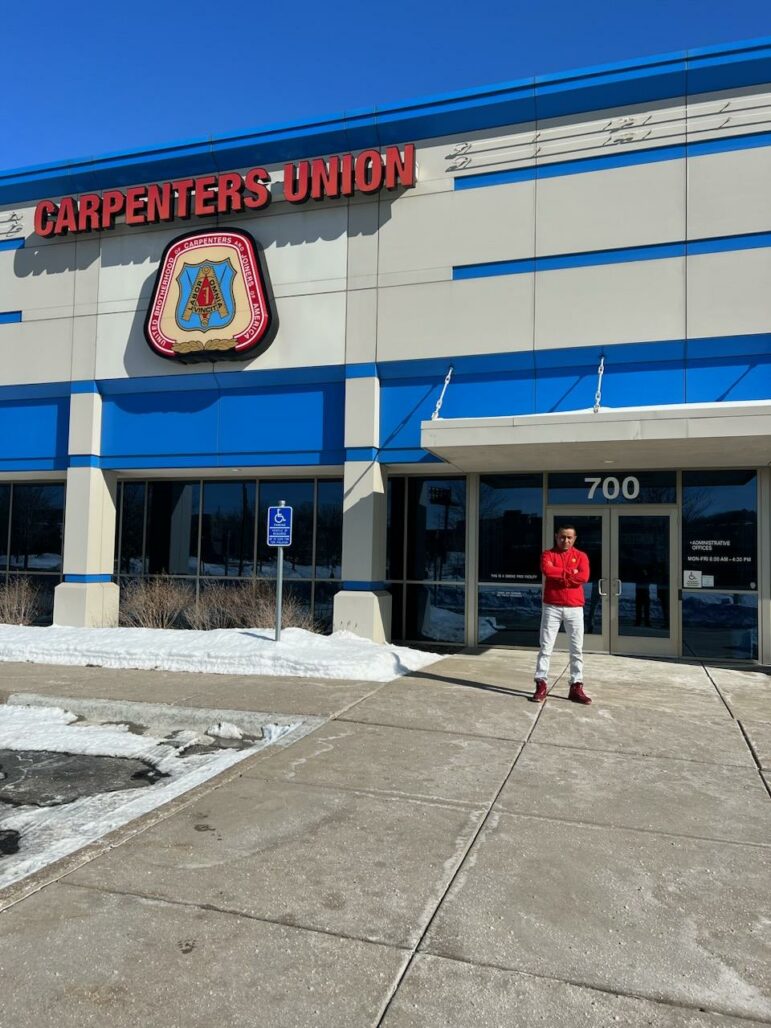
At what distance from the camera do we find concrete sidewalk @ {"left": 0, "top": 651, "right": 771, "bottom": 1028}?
2752 mm

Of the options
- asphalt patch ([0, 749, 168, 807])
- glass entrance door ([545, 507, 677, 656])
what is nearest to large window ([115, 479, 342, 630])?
glass entrance door ([545, 507, 677, 656])

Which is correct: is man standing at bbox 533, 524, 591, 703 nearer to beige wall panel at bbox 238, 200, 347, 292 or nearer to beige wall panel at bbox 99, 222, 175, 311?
beige wall panel at bbox 238, 200, 347, 292

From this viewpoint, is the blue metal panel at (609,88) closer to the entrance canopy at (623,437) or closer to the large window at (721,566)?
the entrance canopy at (623,437)

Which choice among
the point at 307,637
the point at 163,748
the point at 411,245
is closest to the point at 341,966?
the point at 163,748

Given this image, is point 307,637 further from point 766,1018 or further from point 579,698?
point 766,1018

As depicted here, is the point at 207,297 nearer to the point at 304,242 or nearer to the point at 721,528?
the point at 304,242

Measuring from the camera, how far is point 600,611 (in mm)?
12133

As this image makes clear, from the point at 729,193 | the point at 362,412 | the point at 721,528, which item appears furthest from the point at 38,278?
the point at 721,528

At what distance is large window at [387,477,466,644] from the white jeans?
4937mm

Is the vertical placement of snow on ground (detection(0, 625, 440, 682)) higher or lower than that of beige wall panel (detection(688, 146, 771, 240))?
lower

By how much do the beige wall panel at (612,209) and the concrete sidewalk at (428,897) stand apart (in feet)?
27.7

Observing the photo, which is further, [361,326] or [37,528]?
[37,528]

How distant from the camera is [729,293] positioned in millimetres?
11266

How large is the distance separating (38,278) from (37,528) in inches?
215
